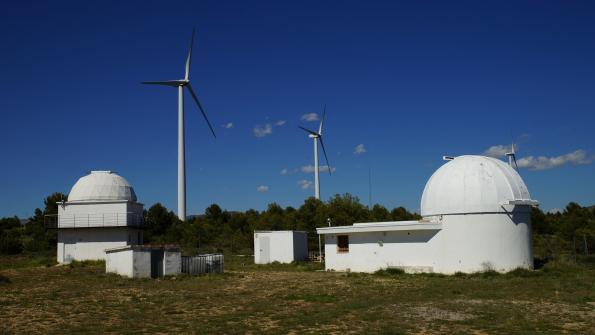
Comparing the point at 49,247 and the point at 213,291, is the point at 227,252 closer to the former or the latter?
the point at 49,247

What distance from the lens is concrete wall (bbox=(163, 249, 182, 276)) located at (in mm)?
30484

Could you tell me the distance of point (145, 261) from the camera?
98.0 feet

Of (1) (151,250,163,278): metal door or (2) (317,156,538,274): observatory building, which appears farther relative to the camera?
(1) (151,250,163,278): metal door

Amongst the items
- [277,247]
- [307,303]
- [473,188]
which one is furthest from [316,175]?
[307,303]

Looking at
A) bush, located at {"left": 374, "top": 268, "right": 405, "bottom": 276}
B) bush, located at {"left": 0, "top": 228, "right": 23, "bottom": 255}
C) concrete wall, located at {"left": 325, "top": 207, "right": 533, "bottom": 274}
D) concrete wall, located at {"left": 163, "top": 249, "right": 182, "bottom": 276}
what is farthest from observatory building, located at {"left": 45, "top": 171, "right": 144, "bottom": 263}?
concrete wall, located at {"left": 325, "top": 207, "right": 533, "bottom": 274}

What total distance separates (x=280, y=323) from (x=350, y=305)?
162 inches

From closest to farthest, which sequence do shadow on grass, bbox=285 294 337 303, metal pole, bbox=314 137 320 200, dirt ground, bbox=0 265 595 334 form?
dirt ground, bbox=0 265 595 334 → shadow on grass, bbox=285 294 337 303 → metal pole, bbox=314 137 320 200

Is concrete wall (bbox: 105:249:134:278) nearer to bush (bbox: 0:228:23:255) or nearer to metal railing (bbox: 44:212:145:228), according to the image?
metal railing (bbox: 44:212:145:228)

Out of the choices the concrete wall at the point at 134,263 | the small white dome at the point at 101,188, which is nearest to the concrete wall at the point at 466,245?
the concrete wall at the point at 134,263

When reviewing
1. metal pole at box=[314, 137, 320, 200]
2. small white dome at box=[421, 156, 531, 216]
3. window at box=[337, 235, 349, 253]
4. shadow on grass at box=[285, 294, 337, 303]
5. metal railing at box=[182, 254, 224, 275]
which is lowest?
shadow on grass at box=[285, 294, 337, 303]

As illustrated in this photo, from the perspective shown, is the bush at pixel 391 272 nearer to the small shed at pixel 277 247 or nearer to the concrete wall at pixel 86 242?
the small shed at pixel 277 247

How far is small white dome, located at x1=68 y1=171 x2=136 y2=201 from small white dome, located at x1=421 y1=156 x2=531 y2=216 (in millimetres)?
26509

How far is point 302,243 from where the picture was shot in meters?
43.3

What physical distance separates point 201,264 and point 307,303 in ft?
44.8
